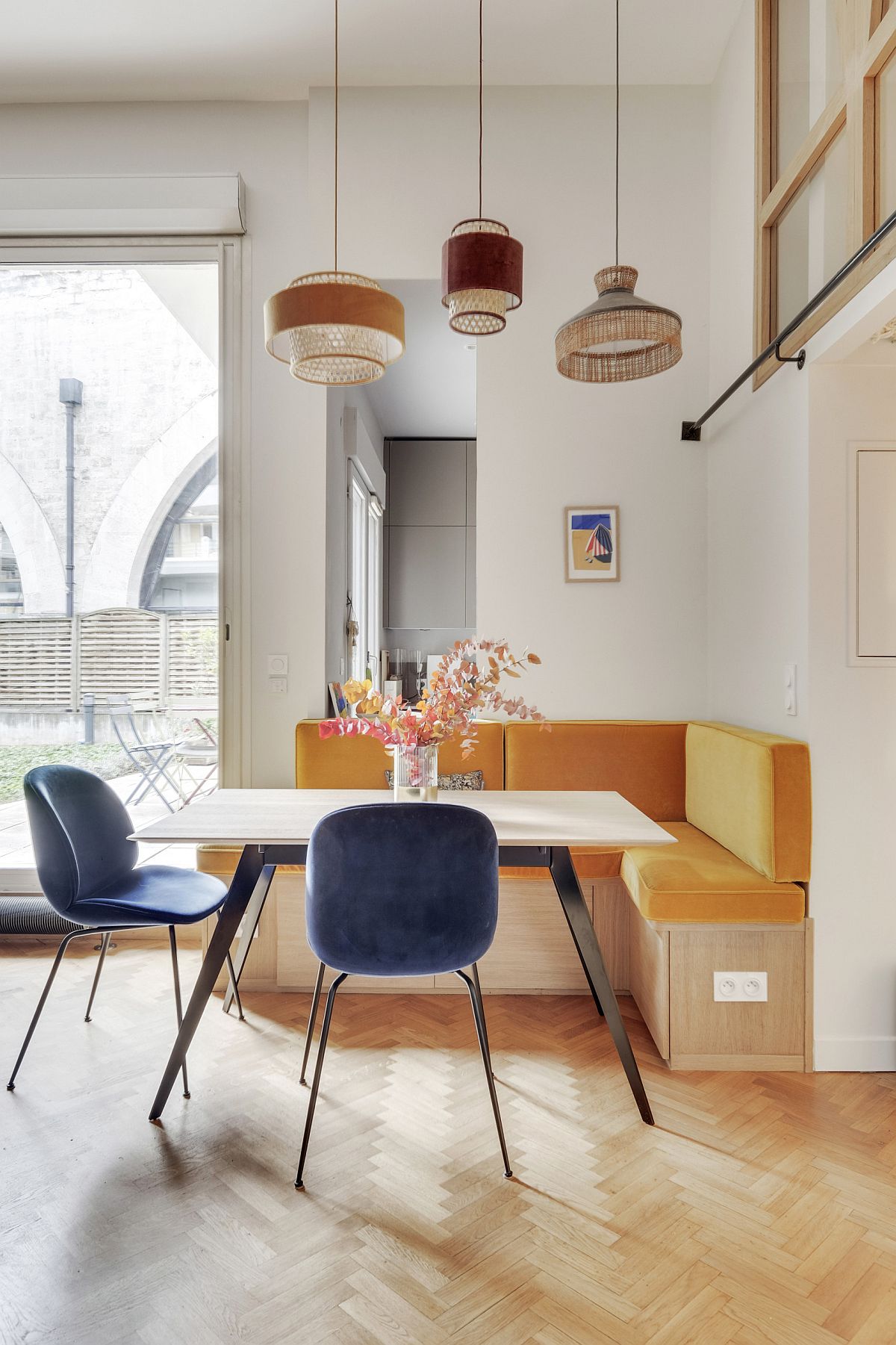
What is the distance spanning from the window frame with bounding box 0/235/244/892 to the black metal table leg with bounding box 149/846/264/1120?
1332mm

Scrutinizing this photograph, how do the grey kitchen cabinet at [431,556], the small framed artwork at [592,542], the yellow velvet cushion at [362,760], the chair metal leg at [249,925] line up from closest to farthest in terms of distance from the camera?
1. the chair metal leg at [249,925]
2. the yellow velvet cushion at [362,760]
3. the small framed artwork at [592,542]
4. the grey kitchen cabinet at [431,556]

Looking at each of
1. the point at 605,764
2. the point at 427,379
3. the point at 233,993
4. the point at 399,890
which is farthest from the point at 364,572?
the point at 399,890

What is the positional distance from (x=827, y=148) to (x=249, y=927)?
2.99 meters

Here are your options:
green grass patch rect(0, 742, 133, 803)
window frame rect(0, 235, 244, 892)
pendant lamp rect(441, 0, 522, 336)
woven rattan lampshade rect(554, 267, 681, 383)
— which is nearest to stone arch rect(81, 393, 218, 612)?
window frame rect(0, 235, 244, 892)

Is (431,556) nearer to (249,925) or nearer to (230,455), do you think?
(230,455)

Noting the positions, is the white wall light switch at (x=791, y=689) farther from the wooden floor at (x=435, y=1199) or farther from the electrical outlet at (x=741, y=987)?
the wooden floor at (x=435, y=1199)

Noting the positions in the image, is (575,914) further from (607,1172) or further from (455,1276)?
(455,1276)

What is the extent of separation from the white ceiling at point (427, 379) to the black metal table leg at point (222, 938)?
101 inches

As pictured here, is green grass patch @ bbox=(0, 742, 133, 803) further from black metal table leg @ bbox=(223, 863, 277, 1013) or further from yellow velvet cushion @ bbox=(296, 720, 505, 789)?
black metal table leg @ bbox=(223, 863, 277, 1013)

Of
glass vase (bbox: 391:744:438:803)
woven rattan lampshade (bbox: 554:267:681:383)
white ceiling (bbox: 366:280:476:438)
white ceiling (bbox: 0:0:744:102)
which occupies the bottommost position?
glass vase (bbox: 391:744:438:803)

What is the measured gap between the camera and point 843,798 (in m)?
2.37

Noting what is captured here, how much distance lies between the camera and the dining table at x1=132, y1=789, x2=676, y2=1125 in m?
2.02

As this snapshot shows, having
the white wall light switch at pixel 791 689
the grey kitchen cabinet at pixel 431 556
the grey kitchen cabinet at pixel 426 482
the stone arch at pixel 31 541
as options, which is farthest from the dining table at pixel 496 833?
the grey kitchen cabinet at pixel 426 482

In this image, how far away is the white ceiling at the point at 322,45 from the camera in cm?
300
